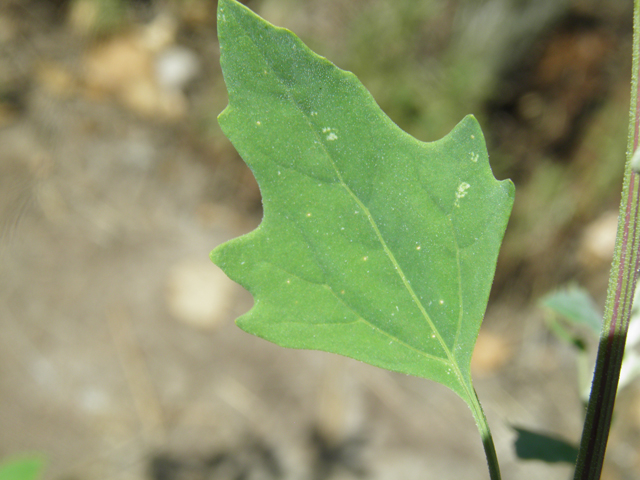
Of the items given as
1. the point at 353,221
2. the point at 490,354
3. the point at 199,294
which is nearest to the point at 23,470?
the point at 353,221

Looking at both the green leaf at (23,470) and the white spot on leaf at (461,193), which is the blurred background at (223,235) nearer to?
the green leaf at (23,470)

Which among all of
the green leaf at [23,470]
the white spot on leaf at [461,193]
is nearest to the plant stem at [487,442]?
the white spot on leaf at [461,193]

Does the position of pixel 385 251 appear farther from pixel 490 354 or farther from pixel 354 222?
pixel 490 354

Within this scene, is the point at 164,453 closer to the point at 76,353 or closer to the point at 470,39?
the point at 76,353

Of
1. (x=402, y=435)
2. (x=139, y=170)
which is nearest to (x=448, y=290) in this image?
(x=402, y=435)

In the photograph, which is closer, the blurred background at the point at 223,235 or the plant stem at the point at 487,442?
the plant stem at the point at 487,442

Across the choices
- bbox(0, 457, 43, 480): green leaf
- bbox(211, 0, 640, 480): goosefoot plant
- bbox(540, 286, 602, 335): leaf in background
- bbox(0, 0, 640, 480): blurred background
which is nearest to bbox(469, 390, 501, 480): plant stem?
bbox(211, 0, 640, 480): goosefoot plant

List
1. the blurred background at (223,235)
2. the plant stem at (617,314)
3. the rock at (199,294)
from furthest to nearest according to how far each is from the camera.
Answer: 1. the rock at (199,294)
2. the blurred background at (223,235)
3. the plant stem at (617,314)
